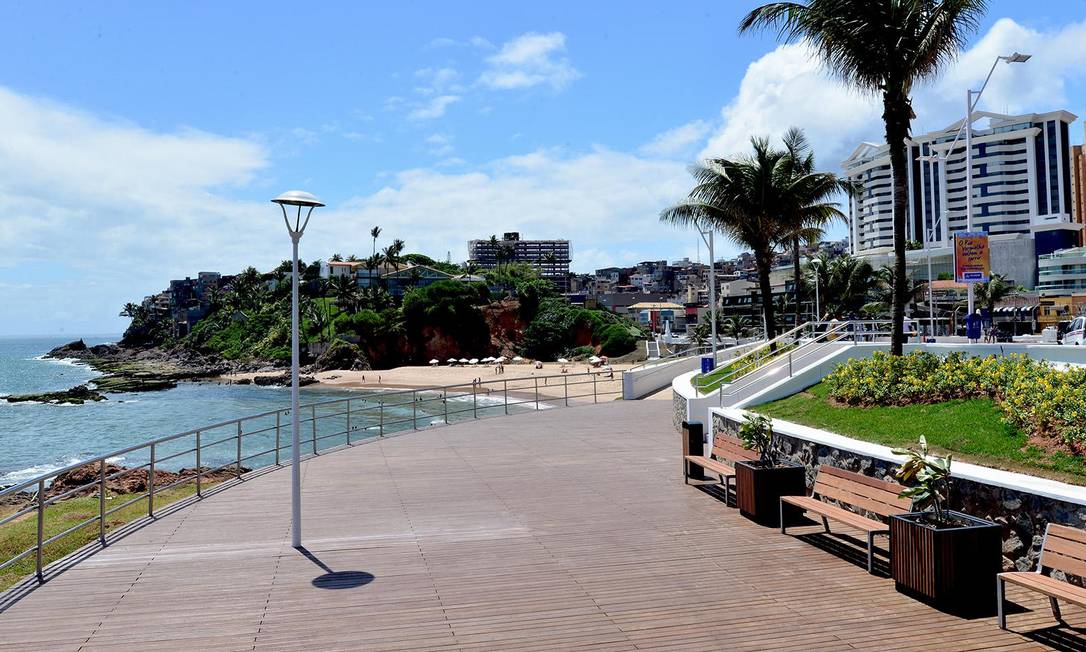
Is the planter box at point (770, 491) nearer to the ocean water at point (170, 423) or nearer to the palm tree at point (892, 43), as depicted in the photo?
the palm tree at point (892, 43)

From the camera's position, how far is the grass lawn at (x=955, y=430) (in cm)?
757

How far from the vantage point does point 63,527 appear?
13789 millimetres

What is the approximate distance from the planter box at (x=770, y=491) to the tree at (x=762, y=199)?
16.8 metres

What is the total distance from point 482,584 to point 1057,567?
432cm

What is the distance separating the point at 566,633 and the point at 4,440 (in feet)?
157

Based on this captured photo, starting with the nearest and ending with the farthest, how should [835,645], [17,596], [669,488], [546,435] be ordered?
1. [835,645]
2. [17,596]
3. [669,488]
4. [546,435]

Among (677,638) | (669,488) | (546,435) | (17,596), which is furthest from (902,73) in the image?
(17,596)

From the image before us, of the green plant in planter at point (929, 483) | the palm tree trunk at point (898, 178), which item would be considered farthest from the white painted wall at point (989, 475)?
the palm tree trunk at point (898, 178)

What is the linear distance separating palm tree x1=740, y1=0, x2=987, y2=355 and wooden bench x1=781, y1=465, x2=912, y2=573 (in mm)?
6894

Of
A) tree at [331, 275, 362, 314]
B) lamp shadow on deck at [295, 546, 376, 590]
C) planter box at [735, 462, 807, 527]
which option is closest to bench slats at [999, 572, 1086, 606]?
planter box at [735, 462, 807, 527]

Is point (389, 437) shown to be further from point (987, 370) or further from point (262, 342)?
point (262, 342)

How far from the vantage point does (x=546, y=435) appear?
55.8 feet

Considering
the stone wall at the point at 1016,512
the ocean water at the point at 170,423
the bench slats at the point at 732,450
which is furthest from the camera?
the ocean water at the point at 170,423

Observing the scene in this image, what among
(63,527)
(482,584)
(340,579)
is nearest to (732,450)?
(482,584)
